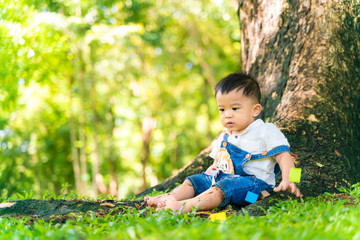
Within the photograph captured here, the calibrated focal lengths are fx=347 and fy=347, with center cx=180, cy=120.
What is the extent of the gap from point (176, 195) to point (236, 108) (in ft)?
3.02

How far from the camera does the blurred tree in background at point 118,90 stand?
11.3m

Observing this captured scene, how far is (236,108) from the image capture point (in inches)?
118

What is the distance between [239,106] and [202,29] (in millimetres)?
11953

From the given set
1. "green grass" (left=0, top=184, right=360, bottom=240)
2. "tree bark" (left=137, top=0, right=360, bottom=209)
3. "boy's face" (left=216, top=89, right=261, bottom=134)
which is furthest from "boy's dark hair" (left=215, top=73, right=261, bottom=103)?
"green grass" (left=0, top=184, right=360, bottom=240)

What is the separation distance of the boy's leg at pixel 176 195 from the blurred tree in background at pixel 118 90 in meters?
6.01

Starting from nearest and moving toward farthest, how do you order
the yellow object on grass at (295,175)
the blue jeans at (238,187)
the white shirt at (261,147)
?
1. the yellow object on grass at (295,175)
2. the blue jeans at (238,187)
3. the white shirt at (261,147)

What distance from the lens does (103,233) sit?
1.99m

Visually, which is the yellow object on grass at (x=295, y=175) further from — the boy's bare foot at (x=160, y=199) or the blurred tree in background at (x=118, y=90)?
the blurred tree in background at (x=118, y=90)

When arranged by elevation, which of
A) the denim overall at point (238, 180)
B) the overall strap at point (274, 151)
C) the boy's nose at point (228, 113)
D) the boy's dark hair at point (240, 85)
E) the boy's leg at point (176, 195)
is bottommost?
the boy's leg at point (176, 195)

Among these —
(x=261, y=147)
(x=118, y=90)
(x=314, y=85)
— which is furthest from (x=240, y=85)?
(x=118, y=90)

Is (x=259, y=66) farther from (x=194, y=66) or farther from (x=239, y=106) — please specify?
(x=194, y=66)

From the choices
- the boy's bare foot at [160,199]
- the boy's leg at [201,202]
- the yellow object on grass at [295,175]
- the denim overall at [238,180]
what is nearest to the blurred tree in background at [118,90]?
the boy's bare foot at [160,199]

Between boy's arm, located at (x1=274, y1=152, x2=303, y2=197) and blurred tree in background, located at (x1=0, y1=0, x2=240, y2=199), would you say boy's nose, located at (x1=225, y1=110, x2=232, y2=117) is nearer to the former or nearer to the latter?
boy's arm, located at (x1=274, y1=152, x2=303, y2=197)

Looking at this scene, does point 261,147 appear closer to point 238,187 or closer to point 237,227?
point 238,187
